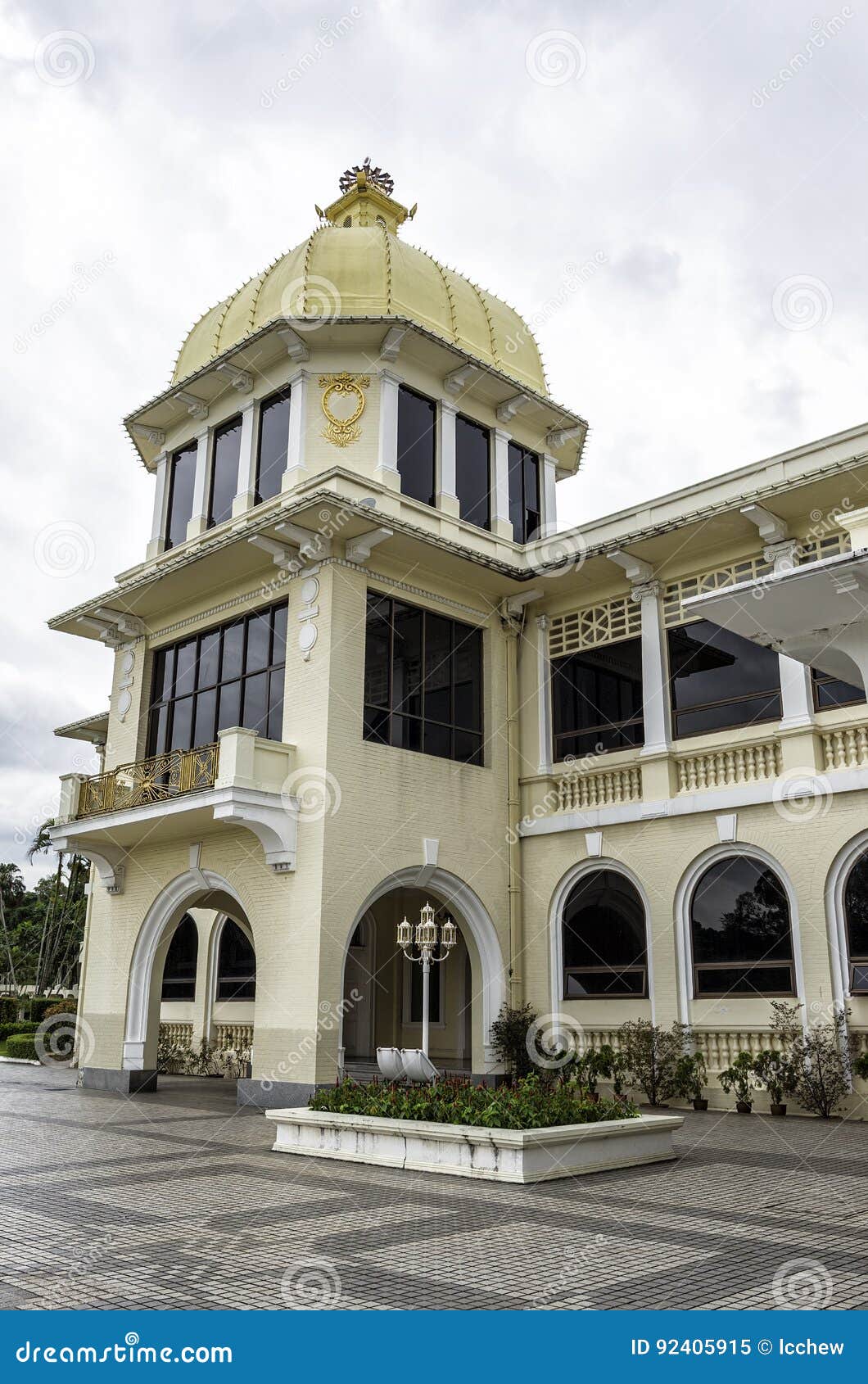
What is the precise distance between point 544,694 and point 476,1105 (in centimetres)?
995

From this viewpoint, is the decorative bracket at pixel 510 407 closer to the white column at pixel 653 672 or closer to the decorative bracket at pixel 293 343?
the decorative bracket at pixel 293 343

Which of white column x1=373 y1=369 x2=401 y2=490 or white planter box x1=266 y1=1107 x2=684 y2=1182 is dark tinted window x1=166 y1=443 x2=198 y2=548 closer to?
white column x1=373 y1=369 x2=401 y2=490

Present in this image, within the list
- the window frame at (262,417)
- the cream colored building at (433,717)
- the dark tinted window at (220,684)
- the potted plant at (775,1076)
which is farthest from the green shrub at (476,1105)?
the window frame at (262,417)

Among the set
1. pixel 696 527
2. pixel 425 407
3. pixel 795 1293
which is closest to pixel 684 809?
pixel 696 527

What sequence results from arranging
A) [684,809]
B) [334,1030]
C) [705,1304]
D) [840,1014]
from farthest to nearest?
1. [684,809]
2. [334,1030]
3. [840,1014]
4. [705,1304]

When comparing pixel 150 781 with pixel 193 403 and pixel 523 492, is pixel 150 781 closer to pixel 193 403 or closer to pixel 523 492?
pixel 193 403

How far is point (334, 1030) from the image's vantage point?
15.6 m

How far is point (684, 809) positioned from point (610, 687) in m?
2.84

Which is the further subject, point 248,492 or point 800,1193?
point 248,492

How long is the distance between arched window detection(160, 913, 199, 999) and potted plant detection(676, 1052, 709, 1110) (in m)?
12.4

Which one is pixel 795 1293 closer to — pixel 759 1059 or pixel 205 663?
pixel 759 1059

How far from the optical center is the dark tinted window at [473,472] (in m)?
20.8

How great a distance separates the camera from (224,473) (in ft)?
69.7

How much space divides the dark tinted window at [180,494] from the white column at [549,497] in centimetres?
706
